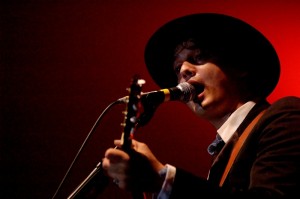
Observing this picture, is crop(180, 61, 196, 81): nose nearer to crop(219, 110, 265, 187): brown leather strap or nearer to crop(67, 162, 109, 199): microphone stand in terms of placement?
crop(219, 110, 265, 187): brown leather strap

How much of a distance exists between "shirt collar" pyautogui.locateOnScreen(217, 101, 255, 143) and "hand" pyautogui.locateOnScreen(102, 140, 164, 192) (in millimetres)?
896

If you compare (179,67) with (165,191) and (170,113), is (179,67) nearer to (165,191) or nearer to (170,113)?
(170,113)

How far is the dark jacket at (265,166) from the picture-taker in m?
1.09

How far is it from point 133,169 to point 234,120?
1.02 metres

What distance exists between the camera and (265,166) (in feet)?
4.04

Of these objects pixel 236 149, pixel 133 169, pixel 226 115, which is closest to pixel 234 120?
pixel 226 115

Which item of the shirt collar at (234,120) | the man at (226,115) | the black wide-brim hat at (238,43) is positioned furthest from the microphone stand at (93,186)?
the black wide-brim hat at (238,43)

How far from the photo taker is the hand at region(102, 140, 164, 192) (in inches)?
40.0

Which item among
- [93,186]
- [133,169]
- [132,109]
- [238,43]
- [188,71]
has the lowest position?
[93,186]

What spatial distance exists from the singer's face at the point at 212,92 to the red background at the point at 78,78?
1.95ft

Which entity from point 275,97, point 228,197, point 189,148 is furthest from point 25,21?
point 228,197

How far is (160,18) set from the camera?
2.58 metres

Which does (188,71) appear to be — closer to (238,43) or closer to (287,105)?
(238,43)

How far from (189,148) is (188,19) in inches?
37.3
